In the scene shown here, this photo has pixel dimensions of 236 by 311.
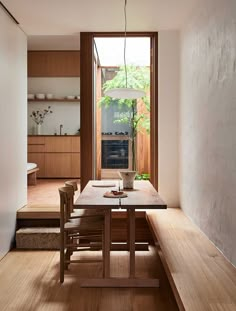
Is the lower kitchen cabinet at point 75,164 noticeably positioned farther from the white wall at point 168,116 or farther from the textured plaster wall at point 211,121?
the textured plaster wall at point 211,121

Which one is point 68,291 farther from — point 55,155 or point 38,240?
point 55,155

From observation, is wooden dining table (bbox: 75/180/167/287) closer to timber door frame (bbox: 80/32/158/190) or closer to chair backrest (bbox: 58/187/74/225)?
chair backrest (bbox: 58/187/74/225)

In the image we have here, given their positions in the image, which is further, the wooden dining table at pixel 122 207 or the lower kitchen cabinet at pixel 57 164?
the lower kitchen cabinet at pixel 57 164

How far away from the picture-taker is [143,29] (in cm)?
445

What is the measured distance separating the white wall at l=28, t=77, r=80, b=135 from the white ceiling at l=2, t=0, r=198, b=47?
3.20 metres

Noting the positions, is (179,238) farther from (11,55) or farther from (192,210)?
(11,55)

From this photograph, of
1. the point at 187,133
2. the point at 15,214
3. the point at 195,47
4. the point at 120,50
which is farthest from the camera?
the point at 120,50

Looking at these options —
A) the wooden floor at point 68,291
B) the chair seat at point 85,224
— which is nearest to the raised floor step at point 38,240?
the wooden floor at point 68,291

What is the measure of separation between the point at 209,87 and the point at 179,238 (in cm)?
131

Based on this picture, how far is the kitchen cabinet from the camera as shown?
24.5ft

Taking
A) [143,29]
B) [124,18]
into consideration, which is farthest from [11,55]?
[143,29]

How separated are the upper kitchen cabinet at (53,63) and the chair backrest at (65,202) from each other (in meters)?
4.67

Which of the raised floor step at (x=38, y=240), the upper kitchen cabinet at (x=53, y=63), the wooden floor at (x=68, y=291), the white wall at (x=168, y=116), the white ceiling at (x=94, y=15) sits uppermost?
the upper kitchen cabinet at (x=53, y=63)

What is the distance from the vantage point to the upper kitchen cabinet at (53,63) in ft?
24.3
